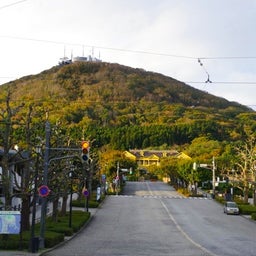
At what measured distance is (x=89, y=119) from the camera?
599ft

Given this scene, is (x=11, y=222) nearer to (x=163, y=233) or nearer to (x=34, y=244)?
(x=34, y=244)

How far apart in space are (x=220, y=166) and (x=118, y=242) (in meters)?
65.7

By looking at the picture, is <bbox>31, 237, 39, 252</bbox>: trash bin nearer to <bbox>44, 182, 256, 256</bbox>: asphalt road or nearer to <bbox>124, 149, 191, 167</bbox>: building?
<bbox>44, 182, 256, 256</bbox>: asphalt road

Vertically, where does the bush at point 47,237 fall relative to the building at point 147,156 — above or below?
below

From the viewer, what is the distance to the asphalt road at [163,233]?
2480cm

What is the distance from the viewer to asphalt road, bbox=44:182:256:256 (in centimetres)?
2480

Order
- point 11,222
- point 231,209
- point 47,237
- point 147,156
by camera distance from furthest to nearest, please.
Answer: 1. point 147,156
2. point 231,209
3. point 47,237
4. point 11,222

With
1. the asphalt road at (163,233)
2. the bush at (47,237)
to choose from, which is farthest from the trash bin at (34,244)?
the bush at (47,237)

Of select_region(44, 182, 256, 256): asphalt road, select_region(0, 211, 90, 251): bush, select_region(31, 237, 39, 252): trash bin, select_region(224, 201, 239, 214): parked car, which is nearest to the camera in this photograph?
select_region(31, 237, 39, 252): trash bin

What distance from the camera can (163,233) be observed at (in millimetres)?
34906

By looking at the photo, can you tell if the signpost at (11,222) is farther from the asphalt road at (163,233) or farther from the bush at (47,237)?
the asphalt road at (163,233)

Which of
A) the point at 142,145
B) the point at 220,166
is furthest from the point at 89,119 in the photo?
the point at 220,166

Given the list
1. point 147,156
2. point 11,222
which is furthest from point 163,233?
point 147,156

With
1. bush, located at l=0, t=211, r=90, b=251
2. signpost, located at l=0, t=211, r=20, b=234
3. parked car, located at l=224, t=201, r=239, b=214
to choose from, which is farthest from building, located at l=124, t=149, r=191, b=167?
signpost, located at l=0, t=211, r=20, b=234
